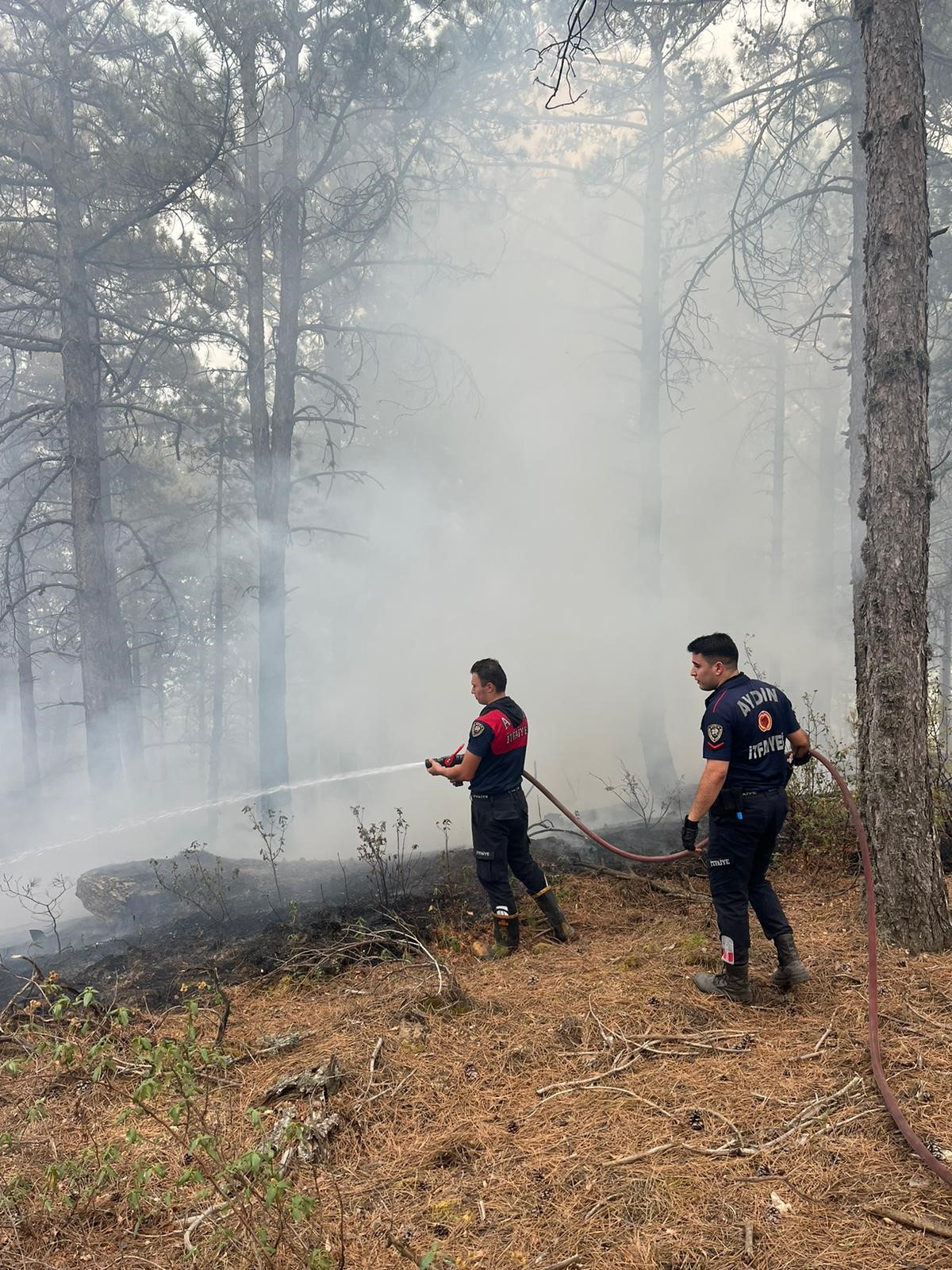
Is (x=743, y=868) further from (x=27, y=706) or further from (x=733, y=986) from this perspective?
(x=27, y=706)

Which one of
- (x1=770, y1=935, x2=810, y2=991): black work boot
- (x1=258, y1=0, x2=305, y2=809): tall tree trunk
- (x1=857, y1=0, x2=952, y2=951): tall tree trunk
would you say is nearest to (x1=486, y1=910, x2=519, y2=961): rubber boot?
(x1=770, y1=935, x2=810, y2=991): black work boot

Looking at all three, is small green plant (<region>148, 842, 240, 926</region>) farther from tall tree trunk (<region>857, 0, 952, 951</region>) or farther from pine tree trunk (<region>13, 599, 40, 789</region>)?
pine tree trunk (<region>13, 599, 40, 789</region>)

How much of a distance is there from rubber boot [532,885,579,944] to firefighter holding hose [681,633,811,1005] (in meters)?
1.46

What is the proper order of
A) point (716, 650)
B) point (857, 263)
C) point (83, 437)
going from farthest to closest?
1. point (83, 437)
2. point (857, 263)
3. point (716, 650)

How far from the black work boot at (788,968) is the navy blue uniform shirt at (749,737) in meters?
0.83

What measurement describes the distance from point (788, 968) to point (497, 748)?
224 centimetres

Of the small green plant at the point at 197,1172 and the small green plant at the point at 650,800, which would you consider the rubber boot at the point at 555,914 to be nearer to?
the small green plant at the point at 197,1172

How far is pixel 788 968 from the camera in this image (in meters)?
4.37

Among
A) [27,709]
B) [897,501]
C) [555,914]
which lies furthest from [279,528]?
[27,709]

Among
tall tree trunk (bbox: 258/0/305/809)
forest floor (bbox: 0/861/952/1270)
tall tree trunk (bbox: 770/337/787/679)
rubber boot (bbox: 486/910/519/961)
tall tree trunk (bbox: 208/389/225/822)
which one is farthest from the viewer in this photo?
tall tree trunk (bbox: 770/337/787/679)

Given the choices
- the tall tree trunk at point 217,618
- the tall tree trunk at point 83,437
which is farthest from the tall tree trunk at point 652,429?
the tall tree trunk at point 217,618

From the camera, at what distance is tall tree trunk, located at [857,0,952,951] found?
4707mm

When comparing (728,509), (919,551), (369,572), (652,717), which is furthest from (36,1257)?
(728,509)

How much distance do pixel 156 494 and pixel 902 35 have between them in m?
19.8
